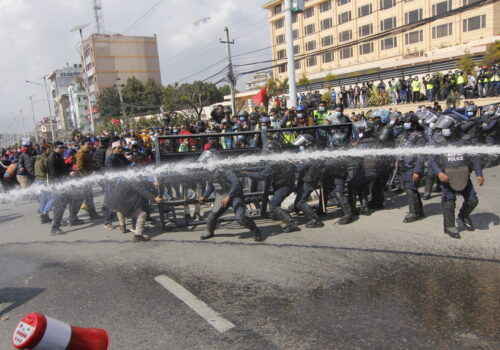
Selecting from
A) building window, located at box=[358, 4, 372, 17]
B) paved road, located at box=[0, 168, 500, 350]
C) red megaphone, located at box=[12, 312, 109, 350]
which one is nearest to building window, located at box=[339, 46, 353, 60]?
building window, located at box=[358, 4, 372, 17]

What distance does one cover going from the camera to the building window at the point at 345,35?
51875 mm

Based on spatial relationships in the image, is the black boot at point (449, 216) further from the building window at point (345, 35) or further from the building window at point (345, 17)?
the building window at point (345, 17)

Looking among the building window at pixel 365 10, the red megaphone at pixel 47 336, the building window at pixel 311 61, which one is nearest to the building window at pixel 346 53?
the building window at pixel 365 10

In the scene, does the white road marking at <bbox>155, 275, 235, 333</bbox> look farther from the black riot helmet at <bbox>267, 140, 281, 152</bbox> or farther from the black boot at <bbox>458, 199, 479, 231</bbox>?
the black boot at <bbox>458, 199, 479, 231</bbox>

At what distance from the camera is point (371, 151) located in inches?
281

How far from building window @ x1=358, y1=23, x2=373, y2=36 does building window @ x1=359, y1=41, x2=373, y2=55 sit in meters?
1.87

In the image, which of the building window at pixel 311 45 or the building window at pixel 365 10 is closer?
the building window at pixel 365 10

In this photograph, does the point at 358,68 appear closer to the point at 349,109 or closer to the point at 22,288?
the point at 349,109

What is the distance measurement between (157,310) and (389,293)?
2.30 meters

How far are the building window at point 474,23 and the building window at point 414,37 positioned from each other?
16.6ft

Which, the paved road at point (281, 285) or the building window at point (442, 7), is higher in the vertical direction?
the building window at point (442, 7)

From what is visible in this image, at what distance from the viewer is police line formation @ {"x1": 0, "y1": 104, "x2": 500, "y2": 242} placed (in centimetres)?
573

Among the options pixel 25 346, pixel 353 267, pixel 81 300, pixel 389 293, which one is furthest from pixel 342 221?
pixel 25 346

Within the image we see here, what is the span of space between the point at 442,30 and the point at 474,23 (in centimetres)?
339
